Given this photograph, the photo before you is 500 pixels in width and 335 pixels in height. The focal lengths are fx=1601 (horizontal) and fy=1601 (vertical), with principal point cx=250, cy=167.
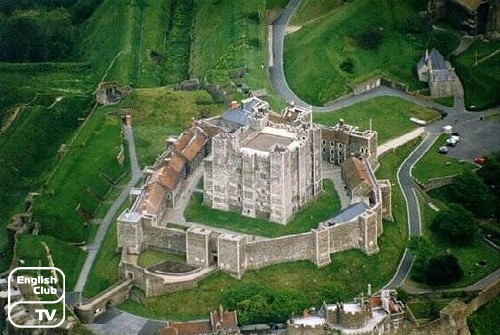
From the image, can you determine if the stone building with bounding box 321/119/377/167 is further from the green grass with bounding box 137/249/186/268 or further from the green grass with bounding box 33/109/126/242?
the green grass with bounding box 137/249/186/268

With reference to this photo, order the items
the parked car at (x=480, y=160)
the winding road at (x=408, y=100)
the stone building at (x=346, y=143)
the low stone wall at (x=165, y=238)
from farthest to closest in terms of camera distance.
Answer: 1. the parked car at (x=480, y=160)
2. the stone building at (x=346, y=143)
3. the winding road at (x=408, y=100)
4. the low stone wall at (x=165, y=238)

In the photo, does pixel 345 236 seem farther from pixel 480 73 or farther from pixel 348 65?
pixel 348 65

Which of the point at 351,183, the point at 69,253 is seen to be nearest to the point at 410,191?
the point at 351,183

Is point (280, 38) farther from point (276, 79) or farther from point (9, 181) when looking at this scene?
point (9, 181)

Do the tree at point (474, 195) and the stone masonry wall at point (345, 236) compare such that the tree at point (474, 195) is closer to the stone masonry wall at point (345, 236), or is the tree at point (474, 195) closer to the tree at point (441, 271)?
the tree at point (441, 271)

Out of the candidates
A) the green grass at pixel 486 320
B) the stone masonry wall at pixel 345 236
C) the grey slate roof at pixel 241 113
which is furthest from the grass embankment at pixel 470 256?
the grey slate roof at pixel 241 113

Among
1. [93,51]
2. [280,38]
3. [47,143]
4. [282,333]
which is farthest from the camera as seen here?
[93,51]
